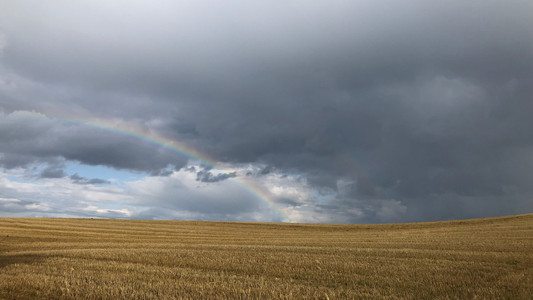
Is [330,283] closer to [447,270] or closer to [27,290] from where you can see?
[447,270]

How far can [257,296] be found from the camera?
975 centimetres

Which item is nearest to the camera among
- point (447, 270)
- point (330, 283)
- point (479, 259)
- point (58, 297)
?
point (58, 297)

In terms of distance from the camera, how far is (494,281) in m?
11.9

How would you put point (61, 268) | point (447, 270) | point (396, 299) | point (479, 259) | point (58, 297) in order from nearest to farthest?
point (396, 299) < point (58, 297) < point (447, 270) < point (61, 268) < point (479, 259)

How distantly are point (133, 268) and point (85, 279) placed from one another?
268 centimetres

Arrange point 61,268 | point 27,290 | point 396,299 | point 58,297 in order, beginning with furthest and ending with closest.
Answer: point 61,268 → point 27,290 → point 58,297 → point 396,299

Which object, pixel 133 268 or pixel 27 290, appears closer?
pixel 27 290

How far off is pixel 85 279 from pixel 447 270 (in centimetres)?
1335

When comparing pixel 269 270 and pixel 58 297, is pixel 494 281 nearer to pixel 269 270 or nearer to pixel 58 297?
pixel 269 270

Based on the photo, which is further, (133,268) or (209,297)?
(133,268)

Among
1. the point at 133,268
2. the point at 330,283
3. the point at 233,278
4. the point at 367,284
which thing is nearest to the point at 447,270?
the point at 367,284

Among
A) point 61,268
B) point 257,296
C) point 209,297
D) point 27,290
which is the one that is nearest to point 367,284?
point 257,296

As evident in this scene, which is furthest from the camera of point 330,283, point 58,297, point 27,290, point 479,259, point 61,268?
point 479,259

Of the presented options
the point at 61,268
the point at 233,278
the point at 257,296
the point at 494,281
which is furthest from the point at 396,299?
the point at 61,268
